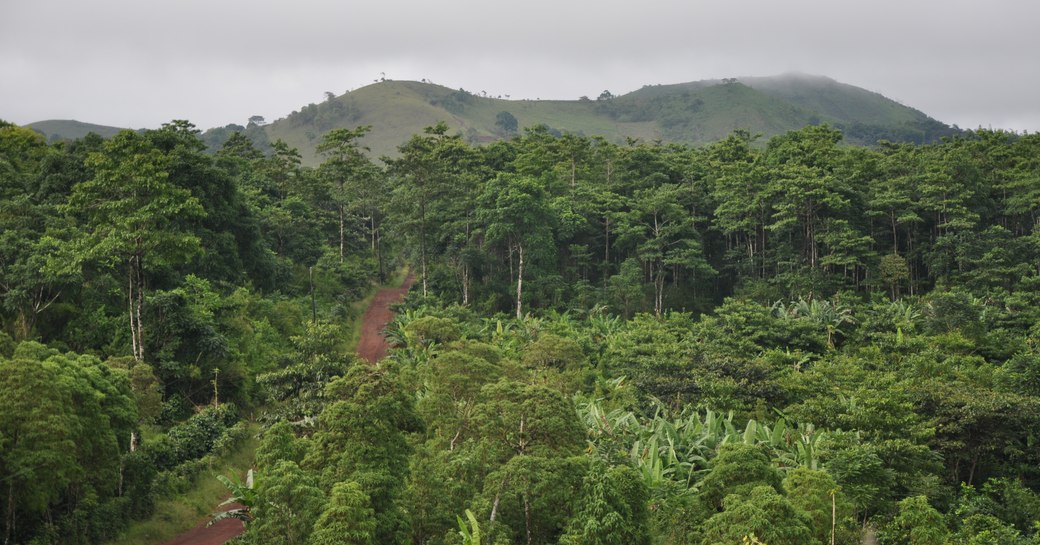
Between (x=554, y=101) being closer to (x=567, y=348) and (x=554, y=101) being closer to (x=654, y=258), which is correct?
(x=654, y=258)

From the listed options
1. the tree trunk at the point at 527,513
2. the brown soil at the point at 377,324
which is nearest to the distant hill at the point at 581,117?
the brown soil at the point at 377,324

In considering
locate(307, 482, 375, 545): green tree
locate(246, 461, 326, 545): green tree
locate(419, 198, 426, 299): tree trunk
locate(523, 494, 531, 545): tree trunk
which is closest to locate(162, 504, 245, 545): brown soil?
locate(246, 461, 326, 545): green tree

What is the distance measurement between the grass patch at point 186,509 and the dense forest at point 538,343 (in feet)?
1.49

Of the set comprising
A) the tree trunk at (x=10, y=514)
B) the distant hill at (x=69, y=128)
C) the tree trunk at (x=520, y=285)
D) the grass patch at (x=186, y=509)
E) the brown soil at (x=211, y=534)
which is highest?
the distant hill at (x=69, y=128)

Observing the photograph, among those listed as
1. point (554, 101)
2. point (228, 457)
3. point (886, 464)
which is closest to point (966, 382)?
point (886, 464)

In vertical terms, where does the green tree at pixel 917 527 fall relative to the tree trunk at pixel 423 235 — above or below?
below

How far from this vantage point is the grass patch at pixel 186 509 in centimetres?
1946

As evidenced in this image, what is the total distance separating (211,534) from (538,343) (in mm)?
12968

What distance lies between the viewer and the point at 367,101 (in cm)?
13525

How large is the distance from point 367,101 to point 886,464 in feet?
420

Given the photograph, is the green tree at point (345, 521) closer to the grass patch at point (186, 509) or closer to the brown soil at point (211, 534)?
the grass patch at point (186, 509)

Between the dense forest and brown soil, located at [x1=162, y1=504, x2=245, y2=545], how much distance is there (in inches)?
57.0

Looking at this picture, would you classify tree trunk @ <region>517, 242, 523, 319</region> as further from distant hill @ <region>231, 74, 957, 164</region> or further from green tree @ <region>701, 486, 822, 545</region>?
distant hill @ <region>231, 74, 957, 164</region>

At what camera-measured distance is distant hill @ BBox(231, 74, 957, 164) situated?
12656cm
